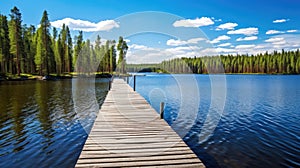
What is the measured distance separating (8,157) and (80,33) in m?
72.5

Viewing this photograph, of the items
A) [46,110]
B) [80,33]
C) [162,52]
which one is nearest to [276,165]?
[46,110]

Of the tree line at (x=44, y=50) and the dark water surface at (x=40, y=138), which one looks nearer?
the dark water surface at (x=40, y=138)

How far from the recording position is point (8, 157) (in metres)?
7.13

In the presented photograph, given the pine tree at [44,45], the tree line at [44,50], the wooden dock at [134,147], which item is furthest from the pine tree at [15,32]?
the wooden dock at [134,147]

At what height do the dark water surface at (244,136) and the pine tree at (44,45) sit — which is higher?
the pine tree at (44,45)

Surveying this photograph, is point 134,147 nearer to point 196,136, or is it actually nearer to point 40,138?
point 196,136

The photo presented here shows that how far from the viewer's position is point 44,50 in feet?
186

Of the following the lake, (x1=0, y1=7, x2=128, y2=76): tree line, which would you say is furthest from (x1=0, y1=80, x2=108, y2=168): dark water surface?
Answer: (x1=0, y1=7, x2=128, y2=76): tree line

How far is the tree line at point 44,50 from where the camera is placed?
50.2 m

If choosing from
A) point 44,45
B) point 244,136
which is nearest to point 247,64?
point 44,45

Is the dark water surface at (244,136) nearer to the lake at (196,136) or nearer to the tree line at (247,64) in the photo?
the lake at (196,136)

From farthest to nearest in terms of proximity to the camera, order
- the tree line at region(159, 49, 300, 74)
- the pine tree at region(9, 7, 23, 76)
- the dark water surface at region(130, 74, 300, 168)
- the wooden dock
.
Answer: the tree line at region(159, 49, 300, 74) < the pine tree at region(9, 7, 23, 76) < the dark water surface at region(130, 74, 300, 168) < the wooden dock

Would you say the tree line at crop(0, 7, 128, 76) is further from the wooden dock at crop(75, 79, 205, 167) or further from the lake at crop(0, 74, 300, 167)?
the wooden dock at crop(75, 79, 205, 167)

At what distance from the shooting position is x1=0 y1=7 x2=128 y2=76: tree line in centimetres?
5016
